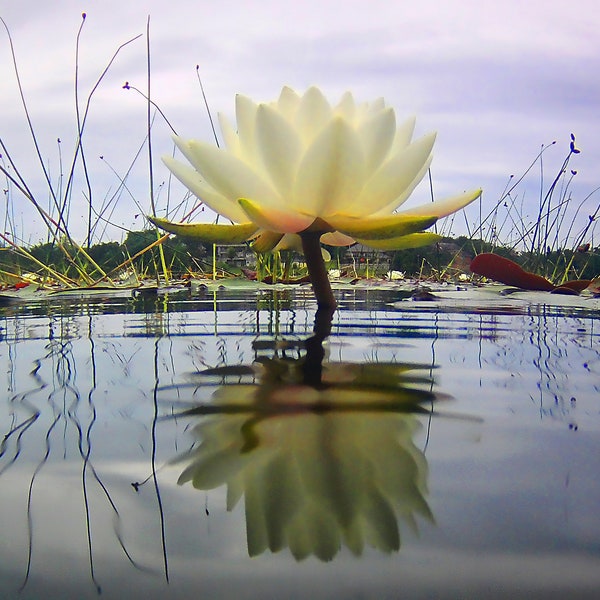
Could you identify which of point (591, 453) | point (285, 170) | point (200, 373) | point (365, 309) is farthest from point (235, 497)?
point (365, 309)

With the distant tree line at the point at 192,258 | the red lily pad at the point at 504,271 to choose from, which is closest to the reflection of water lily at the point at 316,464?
the red lily pad at the point at 504,271

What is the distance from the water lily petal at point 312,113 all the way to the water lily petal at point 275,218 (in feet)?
0.32

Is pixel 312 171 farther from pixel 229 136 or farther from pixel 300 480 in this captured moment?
pixel 300 480

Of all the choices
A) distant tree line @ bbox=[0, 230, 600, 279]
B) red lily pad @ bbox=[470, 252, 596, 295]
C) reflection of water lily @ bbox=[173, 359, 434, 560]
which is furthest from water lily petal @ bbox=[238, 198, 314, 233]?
distant tree line @ bbox=[0, 230, 600, 279]

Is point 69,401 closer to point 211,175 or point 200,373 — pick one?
point 200,373

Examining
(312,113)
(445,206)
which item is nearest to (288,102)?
(312,113)

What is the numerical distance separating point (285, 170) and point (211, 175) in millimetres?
97

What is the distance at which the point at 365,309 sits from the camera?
112 centimetres

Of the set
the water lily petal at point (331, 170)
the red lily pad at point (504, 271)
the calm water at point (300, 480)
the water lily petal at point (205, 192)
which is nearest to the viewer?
the calm water at point (300, 480)

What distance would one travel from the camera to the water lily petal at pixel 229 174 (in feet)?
2.51

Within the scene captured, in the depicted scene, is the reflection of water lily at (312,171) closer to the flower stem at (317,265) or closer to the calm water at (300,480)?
the flower stem at (317,265)

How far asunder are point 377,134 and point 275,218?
17 centimetres

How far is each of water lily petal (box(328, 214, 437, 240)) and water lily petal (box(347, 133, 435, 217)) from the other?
0.7 inches

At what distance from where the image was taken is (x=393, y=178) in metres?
0.80
